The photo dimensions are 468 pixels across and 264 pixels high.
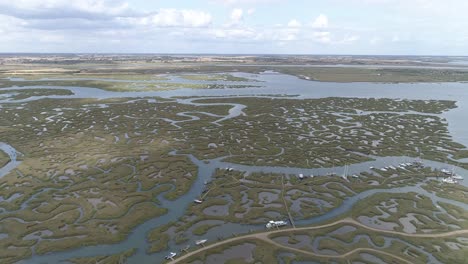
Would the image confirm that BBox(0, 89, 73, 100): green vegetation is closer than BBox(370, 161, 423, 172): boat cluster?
No

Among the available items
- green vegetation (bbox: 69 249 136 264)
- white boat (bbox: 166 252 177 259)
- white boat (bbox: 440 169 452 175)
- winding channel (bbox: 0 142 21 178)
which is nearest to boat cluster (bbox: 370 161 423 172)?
white boat (bbox: 440 169 452 175)

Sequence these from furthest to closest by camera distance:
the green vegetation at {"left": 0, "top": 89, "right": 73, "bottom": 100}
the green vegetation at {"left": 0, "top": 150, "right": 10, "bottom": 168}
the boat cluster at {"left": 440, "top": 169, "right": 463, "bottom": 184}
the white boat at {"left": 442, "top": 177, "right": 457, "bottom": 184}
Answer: the green vegetation at {"left": 0, "top": 89, "right": 73, "bottom": 100} < the green vegetation at {"left": 0, "top": 150, "right": 10, "bottom": 168} < the boat cluster at {"left": 440, "top": 169, "right": 463, "bottom": 184} < the white boat at {"left": 442, "top": 177, "right": 457, "bottom": 184}

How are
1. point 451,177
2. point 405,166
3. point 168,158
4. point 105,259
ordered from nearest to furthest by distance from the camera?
point 105,259 → point 451,177 → point 405,166 → point 168,158

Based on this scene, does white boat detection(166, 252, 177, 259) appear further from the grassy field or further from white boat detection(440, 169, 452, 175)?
white boat detection(440, 169, 452, 175)

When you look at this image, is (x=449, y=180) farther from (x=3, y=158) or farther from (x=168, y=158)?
(x=3, y=158)

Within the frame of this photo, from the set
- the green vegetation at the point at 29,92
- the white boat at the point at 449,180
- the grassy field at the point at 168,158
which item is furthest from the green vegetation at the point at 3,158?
the white boat at the point at 449,180

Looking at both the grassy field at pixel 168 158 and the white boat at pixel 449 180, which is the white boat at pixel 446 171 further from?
the grassy field at pixel 168 158

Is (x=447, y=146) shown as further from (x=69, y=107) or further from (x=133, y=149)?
(x=69, y=107)

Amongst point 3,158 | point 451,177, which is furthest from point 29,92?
point 451,177

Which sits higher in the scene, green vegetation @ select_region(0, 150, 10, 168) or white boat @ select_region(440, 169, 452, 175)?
white boat @ select_region(440, 169, 452, 175)

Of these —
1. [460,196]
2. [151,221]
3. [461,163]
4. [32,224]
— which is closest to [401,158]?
[461,163]

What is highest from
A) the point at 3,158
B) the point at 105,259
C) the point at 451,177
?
the point at 451,177

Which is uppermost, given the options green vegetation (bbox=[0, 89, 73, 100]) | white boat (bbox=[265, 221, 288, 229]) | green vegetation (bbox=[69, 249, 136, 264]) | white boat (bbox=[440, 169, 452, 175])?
green vegetation (bbox=[0, 89, 73, 100])
